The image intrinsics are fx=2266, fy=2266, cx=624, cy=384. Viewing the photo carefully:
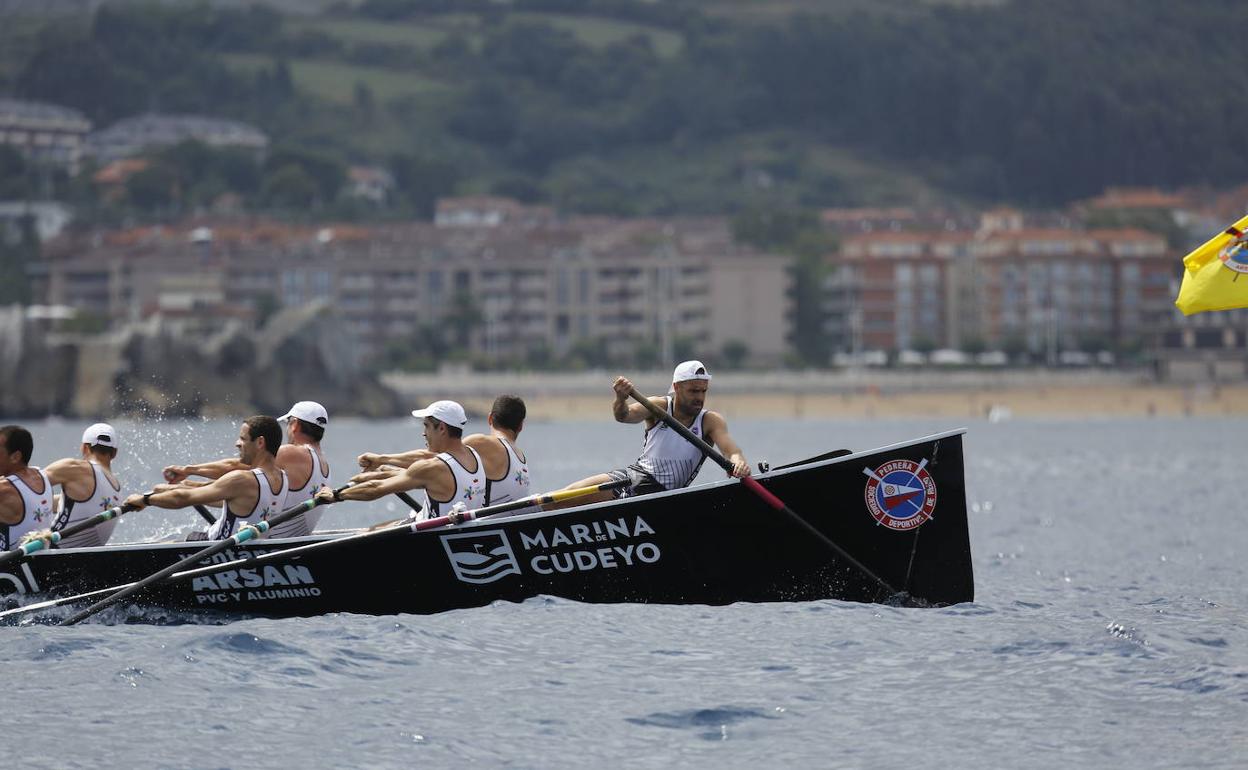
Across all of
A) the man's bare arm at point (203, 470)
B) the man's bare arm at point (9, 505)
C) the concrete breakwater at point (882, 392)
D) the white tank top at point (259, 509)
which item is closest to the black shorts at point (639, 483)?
the white tank top at point (259, 509)

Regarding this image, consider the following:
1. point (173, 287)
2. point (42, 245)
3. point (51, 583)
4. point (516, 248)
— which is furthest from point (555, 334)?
point (51, 583)

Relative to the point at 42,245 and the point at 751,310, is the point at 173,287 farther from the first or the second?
the point at 751,310

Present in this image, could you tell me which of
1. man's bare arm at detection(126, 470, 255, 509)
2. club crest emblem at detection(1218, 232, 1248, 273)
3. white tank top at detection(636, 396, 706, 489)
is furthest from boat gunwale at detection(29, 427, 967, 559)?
club crest emblem at detection(1218, 232, 1248, 273)

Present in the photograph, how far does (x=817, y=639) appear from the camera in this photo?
1652 centimetres

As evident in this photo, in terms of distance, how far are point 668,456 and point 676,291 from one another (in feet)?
426

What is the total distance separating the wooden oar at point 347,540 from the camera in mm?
16875

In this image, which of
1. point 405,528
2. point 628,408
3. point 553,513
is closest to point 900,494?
point 628,408

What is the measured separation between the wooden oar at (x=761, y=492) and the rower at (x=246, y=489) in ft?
9.73

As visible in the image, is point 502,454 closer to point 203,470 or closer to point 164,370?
point 203,470

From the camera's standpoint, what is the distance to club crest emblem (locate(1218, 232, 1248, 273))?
17.6m

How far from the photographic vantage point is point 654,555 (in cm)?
1706

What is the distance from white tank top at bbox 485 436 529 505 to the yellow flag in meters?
5.30

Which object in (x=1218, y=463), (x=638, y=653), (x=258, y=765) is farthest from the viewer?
(x=1218, y=463)

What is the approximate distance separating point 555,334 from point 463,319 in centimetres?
726
